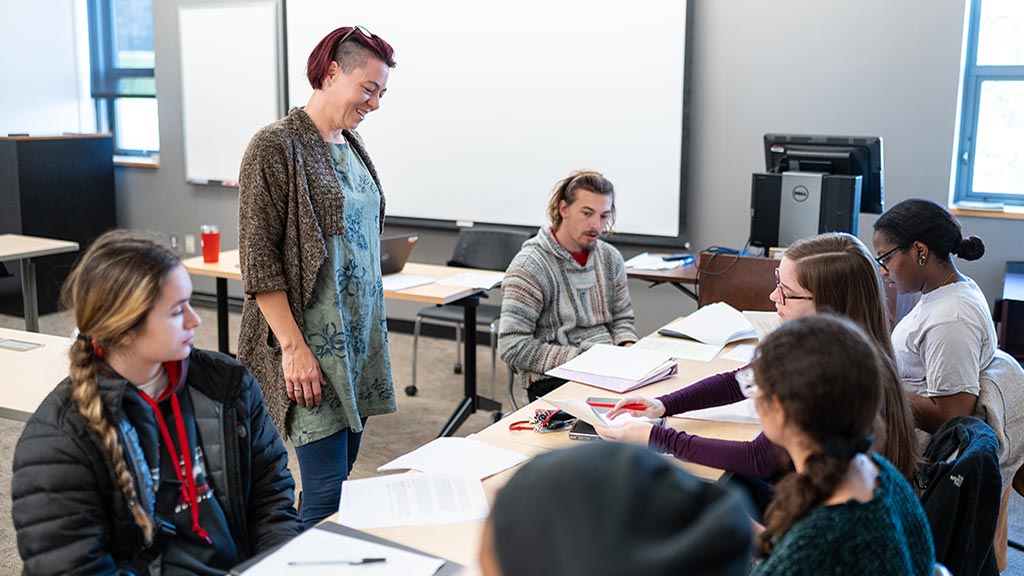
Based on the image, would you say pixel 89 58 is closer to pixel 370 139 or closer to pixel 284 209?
pixel 370 139

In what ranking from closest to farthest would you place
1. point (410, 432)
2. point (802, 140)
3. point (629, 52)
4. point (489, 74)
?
1. point (802, 140)
2. point (410, 432)
3. point (629, 52)
4. point (489, 74)

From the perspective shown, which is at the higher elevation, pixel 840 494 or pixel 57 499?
pixel 840 494

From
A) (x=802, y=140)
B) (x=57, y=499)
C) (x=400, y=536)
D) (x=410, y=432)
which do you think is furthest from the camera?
(x=410, y=432)

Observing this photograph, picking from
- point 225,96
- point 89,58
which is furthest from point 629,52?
point 89,58

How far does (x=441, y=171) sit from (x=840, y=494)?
14.0 feet

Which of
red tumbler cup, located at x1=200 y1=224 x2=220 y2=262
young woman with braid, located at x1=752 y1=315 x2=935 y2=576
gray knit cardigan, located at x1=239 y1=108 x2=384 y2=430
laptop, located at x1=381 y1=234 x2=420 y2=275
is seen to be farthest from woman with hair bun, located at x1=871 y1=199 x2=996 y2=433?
red tumbler cup, located at x1=200 y1=224 x2=220 y2=262

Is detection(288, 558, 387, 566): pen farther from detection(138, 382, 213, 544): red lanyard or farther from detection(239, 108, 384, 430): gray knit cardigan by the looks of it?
detection(239, 108, 384, 430): gray knit cardigan

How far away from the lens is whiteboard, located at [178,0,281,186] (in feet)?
18.4

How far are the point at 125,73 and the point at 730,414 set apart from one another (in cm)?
554

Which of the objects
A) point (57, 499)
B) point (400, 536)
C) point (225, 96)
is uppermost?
point (225, 96)

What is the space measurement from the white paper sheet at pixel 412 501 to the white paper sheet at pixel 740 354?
3.78 feet

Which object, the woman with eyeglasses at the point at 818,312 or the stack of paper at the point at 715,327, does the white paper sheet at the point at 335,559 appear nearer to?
the woman with eyeglasses at the point at 818,312

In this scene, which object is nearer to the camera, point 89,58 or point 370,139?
point 370,139

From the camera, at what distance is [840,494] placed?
3.70 feet
